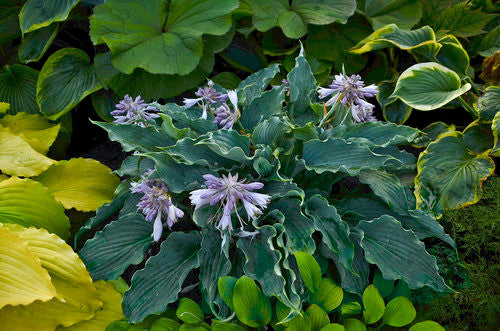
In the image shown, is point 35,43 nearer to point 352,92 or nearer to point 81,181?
point 81,181

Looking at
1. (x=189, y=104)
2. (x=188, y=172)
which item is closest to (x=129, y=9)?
(x=189, y=104)

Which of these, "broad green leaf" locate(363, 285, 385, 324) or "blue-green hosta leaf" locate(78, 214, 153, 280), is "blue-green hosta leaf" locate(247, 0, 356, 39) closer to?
"blue-green hosta leaf" locate(78, 214, 153, 280)

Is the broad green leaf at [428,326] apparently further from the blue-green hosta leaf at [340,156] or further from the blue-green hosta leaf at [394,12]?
the blue-green hosta leaf at [394,12]

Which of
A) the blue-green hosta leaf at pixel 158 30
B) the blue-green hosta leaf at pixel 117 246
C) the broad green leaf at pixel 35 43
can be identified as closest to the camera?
the blue-green hosta leaf at pixel 117 246

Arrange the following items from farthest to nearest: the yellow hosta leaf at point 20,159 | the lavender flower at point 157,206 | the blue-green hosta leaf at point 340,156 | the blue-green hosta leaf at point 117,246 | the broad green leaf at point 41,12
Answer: the broad green leaf at point 41,12 < the yellow hosta leaf at point 20,159 < the blue-green hosta leaf at point 117,246 < the blue-green hosta leaf at point 340,156 < the lavender flower at point 157,206

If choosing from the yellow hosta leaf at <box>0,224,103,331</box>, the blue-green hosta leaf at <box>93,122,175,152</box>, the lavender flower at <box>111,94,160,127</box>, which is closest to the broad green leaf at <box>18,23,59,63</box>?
the lavender flower at <box>111,94,160,127</box>

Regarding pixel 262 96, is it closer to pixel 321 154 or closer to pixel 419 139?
pixel 321 154

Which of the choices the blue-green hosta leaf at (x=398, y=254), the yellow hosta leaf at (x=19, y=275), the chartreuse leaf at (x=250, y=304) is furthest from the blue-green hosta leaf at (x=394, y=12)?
the yellow hosta leaf at (x=19, y=275)
